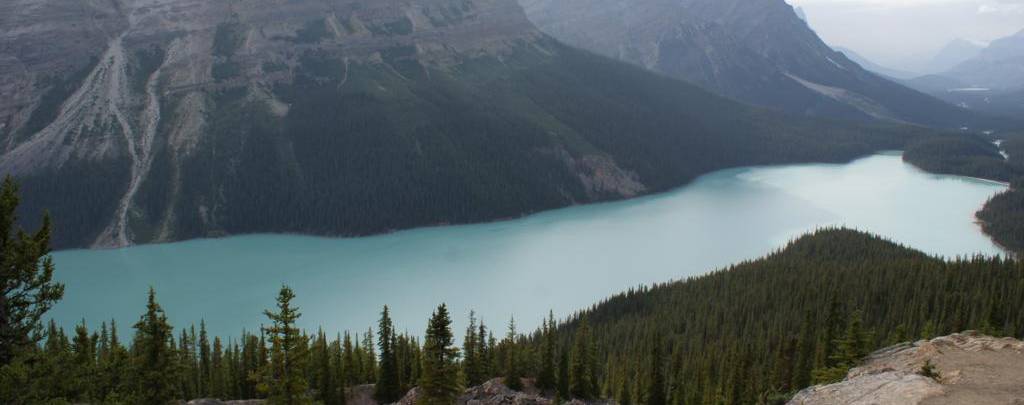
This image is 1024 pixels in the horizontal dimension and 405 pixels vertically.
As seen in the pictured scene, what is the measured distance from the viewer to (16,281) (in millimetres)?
16719

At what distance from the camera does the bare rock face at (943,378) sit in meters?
20.1

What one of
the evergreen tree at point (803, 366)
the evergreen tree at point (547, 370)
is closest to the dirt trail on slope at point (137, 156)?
the evergreen tree at point (547, 370)

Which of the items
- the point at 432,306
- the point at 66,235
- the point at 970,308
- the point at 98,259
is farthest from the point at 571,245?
the point at 66,235

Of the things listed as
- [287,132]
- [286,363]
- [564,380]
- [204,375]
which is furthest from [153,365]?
[287,132]

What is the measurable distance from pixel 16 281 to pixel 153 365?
5.97 metres

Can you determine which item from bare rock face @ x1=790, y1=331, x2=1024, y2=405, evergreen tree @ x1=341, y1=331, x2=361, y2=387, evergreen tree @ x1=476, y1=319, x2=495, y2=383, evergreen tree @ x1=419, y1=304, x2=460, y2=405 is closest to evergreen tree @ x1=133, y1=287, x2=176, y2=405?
evergreen tree @ x1=419, y1=304, x2=460, y2=405

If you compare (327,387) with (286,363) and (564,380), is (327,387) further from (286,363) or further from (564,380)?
(286,363)

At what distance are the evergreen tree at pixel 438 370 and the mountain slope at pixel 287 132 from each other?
93975 mm

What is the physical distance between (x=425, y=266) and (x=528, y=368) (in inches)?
2124

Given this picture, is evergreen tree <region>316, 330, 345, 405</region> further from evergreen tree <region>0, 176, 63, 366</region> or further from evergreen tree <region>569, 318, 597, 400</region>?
evergreen tree <region>0, 176, 63, 366</region>

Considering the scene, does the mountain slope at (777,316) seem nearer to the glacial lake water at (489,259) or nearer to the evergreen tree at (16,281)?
the glacial lake water at (489,259)

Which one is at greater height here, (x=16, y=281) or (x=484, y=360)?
(x=16, y=281)

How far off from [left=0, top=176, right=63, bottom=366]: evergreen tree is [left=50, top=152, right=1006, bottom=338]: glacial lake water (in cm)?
5472

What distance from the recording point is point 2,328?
1648 centimetres
